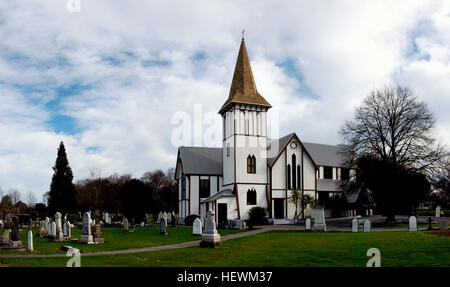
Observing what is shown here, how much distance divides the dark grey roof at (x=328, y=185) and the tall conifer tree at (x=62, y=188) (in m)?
36.3

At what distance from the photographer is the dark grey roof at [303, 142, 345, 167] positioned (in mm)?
53969

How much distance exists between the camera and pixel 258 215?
42344mm

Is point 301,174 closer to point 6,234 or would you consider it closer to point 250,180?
point 250,180

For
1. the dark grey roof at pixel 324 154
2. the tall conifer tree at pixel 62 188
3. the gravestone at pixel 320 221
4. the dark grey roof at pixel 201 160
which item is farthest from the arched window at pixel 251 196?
the tall conifer tree at pixel 62 188

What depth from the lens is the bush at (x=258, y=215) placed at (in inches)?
1662

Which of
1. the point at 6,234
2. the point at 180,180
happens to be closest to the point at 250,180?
the point at 180,180

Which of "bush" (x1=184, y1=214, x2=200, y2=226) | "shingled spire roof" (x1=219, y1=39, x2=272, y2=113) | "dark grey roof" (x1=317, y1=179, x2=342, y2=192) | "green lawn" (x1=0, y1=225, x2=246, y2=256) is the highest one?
"shingled spire roof" (x1=219, y1=39, x2=272, y2=113)

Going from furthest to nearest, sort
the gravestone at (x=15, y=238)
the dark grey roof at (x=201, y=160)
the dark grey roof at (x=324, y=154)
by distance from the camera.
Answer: the dark grey roof at (x=324, y=154) → the dark grey roof at (x=201, y=160) → the gravestone at (x=15, y=238)

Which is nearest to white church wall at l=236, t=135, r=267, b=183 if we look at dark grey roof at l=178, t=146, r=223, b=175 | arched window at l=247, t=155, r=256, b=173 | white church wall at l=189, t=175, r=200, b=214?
arched window at l=247, t=155, r=256, b=173

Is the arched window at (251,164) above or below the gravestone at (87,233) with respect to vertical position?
above

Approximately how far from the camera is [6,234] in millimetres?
21438

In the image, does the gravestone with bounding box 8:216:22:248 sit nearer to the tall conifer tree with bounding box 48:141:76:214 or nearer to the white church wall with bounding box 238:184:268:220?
the white church wall with bounding box 238:184:268:220

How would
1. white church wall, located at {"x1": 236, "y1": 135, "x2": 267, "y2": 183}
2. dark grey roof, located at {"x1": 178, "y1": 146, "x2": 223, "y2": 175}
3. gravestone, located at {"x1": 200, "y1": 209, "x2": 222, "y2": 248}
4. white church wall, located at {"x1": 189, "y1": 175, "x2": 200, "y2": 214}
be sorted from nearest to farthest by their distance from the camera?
gravestone, located at {"x1": 200, "y1": 209, "x2": 222, "y2": 248}
white church wall, located at {"x1": 236, "y1": 135, "x2": 267, "y2": 183}
white church wall, located at {"x1": 189, "y1": 175, "x2": 200, "y2": 214}
dark grey roof, located at {"x1": 178, "y1": 146, "x2": 223, "y2": 175}

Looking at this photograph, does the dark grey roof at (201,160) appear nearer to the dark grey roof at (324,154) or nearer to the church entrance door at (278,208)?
the church entrance door at (278,208)
